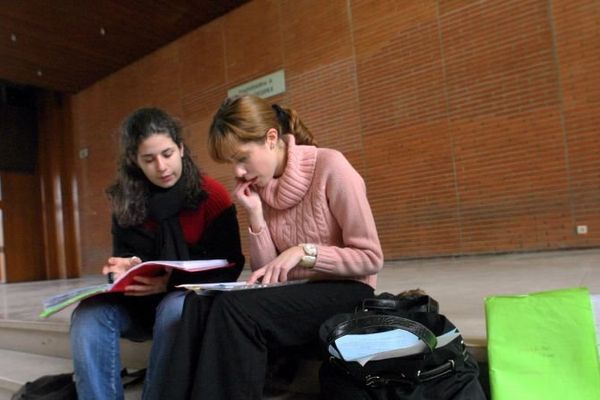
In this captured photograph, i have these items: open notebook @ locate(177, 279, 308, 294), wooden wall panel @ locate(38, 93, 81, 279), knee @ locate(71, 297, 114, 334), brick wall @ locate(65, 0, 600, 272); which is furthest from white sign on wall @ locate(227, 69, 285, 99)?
open notebook @ locate(177, 279, 308, 294)

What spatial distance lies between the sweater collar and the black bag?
17.4 inches

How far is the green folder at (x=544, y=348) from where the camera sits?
1.20 m

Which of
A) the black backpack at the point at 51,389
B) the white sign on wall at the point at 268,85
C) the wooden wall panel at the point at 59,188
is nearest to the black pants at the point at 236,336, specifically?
the black backpack at the point at 51,389

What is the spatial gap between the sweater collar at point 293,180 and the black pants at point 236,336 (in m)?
0.32

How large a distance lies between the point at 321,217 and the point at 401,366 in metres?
0.55

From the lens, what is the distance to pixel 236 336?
47.7 inches

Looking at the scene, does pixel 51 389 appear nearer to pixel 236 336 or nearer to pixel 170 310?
pixel 170 310

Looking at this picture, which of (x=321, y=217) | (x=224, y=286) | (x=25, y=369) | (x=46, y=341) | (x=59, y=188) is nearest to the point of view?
(x=224, y=286)

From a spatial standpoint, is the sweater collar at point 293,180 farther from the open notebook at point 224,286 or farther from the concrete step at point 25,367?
the concrete step at point 25,367

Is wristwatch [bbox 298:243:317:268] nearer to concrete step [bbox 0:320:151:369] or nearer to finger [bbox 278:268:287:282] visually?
finger [bbox 278:268:287:282]

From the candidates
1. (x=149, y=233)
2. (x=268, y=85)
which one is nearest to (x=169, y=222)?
(x=149, y=233)

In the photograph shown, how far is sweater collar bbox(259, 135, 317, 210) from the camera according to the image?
1.55 meters

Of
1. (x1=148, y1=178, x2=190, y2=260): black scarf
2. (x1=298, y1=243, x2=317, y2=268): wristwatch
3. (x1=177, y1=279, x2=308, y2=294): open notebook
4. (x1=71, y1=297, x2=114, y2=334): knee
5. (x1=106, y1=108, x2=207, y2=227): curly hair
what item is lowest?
(x1=71, y1=297, x2=114, y2=334): knee

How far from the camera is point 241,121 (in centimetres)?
151
